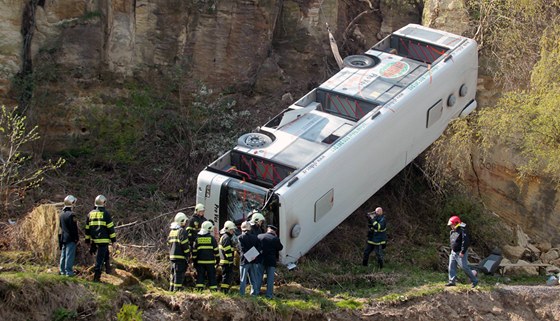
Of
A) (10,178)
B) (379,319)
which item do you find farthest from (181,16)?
(379,319)

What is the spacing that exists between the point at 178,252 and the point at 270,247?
1411 mm

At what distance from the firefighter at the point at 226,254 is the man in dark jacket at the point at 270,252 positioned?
0.51 meters

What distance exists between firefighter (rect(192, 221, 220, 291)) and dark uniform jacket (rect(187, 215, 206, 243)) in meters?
0.15

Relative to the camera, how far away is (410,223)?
18078 mm

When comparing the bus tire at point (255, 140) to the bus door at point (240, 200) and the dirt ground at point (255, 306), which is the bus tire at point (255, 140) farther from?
the dirt ground at point (255, 306)

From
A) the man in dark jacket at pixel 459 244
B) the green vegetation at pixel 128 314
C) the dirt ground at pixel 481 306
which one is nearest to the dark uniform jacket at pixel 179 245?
the green vegetation at pixel 128 314

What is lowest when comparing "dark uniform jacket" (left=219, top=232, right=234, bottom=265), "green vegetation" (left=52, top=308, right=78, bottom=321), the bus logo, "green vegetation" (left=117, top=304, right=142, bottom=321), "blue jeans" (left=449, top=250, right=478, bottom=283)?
"blue jeans" (left=449, top=250, right=478, bottom=283)

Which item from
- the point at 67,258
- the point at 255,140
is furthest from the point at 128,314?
the point at 255,140

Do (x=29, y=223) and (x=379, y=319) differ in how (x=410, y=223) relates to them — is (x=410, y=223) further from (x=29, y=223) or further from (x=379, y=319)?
(x=29, y=223)

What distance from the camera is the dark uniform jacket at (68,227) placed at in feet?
44.8

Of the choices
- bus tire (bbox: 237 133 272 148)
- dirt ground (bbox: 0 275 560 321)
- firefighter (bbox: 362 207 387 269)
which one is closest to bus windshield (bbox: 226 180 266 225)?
bus tire (bbox: 237 133 272 148)

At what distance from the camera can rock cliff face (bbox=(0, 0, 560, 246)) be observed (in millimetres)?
18281

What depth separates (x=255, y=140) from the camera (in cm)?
1627

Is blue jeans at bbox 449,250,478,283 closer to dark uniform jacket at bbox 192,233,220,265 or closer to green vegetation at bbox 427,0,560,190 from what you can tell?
green vegetation at bbox 427,0,560,190
